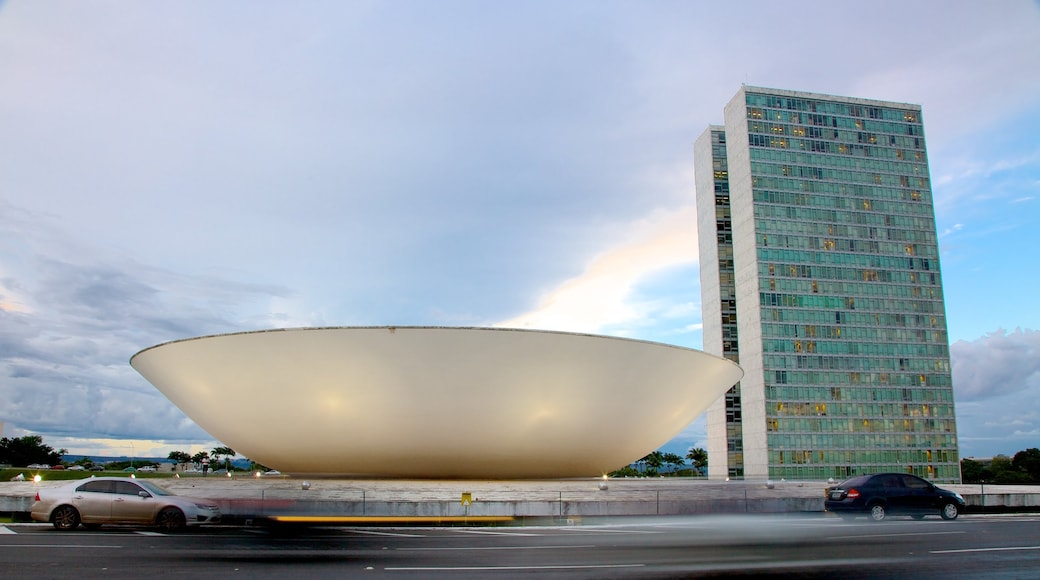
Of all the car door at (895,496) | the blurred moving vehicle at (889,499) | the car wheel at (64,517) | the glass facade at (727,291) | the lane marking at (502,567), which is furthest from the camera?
the glass facade at (727,291)

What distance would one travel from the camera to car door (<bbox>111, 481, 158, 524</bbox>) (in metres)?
13.7

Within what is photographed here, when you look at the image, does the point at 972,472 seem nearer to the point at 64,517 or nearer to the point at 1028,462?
the point at 1028,462

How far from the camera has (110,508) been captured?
13.8 metres

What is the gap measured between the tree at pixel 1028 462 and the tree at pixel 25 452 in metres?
89.2

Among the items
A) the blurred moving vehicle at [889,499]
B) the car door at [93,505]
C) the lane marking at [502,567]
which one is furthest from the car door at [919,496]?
the car door at [93,505]

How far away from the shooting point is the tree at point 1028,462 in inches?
2756

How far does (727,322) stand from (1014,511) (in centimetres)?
7853

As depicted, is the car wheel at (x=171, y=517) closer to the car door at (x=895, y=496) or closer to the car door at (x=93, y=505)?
the car door at (x=93, y=505)

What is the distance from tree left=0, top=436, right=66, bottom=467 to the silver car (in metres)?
61.6

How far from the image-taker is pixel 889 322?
90.2 m

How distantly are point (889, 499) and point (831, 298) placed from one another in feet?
259

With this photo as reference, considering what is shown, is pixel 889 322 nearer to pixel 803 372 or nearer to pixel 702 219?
pixel 803 372

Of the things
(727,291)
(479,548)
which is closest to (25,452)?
(479,548)

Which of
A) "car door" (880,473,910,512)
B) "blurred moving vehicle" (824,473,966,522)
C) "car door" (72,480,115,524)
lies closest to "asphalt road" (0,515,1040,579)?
"car door" (72,480,115,524)
